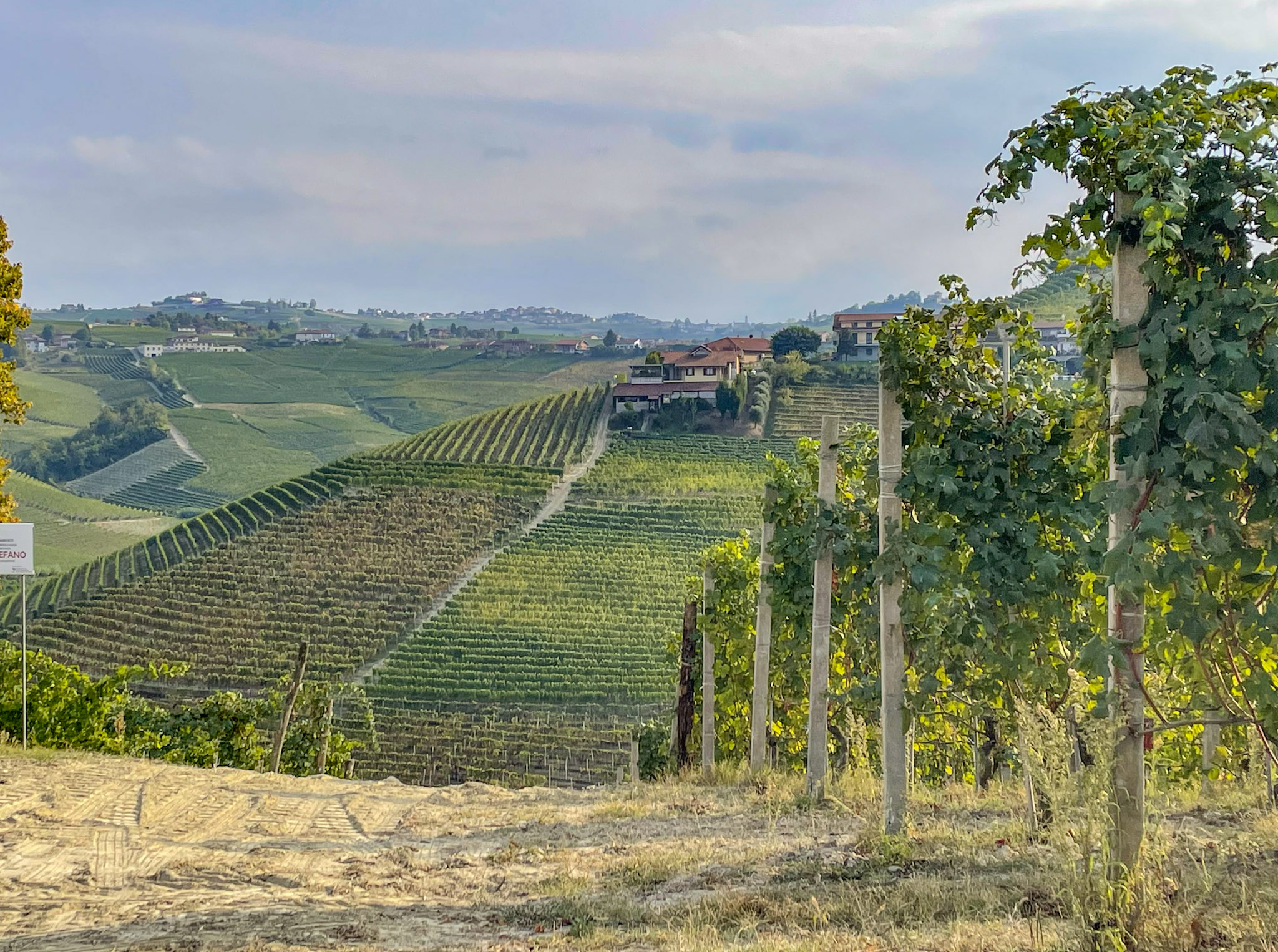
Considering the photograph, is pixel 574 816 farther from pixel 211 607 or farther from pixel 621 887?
pixel 211 607

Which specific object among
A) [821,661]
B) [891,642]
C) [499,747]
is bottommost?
[499,747]

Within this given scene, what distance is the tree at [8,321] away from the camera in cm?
1166

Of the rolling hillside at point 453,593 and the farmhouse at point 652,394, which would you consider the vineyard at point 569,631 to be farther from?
the farmhouse at point 652,394

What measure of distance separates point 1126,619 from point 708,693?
8.39 m

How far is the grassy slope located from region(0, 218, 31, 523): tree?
7199cm

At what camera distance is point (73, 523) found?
94688mm

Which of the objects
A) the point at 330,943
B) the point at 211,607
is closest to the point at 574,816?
the point at 330,943

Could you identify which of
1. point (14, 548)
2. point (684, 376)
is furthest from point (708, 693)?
point (684, 376)

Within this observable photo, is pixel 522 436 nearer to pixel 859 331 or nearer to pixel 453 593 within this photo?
pixel 453 593

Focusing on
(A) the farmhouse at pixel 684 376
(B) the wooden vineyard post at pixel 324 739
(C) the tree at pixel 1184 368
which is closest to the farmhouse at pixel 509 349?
(A) the farmhouse at pixel 684 376

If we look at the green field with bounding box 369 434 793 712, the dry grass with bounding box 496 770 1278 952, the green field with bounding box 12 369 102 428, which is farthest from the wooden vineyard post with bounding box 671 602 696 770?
the green field with bounding box 12 369 102 428

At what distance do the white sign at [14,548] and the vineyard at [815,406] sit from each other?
60726 millimetres

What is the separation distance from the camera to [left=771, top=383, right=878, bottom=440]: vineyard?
7100 centimetres

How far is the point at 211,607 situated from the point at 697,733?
112 ft
